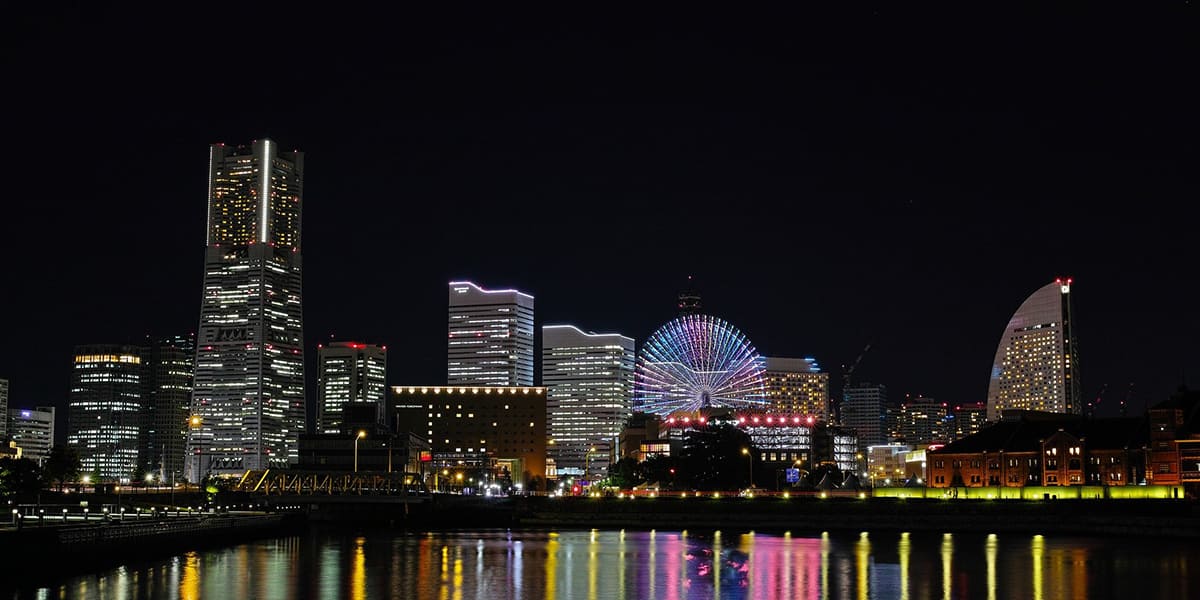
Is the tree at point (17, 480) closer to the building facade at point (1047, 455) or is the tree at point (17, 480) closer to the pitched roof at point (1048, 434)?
the building facade at point (1047, 455)

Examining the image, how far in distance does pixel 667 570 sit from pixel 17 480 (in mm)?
92133

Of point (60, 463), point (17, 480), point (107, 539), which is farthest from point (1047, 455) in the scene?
point (60, 463)

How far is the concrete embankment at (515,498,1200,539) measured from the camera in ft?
→ 403

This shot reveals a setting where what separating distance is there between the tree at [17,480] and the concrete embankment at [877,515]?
5470 centimetres

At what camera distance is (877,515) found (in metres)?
139

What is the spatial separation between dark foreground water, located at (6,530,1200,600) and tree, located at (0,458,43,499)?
41294 mm

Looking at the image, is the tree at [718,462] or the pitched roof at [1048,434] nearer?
the pitched roof at [1048,434]

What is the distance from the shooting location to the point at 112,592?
66.5 metres

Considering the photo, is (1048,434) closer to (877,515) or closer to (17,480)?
(877,515)

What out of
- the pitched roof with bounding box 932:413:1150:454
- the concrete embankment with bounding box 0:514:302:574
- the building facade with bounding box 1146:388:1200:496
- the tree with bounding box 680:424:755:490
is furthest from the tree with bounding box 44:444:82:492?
the building facade with bounding box 1146:388:1200:496

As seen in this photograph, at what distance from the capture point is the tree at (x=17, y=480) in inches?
5497

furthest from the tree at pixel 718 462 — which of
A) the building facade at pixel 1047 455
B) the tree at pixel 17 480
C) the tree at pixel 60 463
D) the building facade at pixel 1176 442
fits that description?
the tree at pixel 17 480

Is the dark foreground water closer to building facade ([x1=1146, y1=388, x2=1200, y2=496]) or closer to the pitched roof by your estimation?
building facade ([x1=1146, y1=388, x2=1200, y2=496])

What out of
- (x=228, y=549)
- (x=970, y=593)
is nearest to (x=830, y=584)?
(x=970, y=593)
